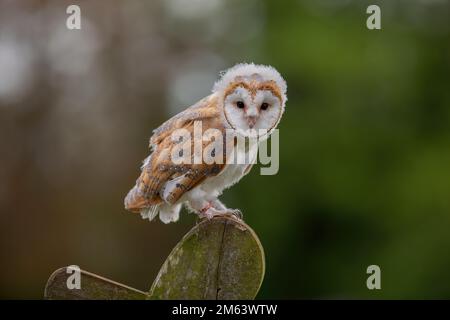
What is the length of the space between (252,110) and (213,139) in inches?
14.3

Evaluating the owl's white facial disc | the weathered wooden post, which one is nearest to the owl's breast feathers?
the owl's white facial disc

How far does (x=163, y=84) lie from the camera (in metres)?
9.36

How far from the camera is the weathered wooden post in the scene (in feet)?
9.95

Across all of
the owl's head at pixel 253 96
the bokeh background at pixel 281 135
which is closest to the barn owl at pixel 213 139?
the owl's head at pixel 253 96

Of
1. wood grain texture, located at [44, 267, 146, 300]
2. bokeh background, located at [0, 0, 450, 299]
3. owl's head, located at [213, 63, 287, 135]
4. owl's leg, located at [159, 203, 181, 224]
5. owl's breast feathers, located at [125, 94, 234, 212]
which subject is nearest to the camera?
wood grain texture, located at [44, 267, 146, 300]

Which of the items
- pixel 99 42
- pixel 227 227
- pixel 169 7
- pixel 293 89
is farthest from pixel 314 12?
pixel 227 227

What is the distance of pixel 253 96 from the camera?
139 inches

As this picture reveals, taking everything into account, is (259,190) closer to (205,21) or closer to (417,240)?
(417,240)

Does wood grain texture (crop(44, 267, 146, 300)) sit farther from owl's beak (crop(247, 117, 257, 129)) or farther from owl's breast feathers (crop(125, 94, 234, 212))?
owl's beak (crop(247, 117, 257, 129))

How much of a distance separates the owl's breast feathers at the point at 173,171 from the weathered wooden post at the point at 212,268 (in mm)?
744

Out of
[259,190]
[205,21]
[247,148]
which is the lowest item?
[259,190]

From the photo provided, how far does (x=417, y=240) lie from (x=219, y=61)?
2.97 metres

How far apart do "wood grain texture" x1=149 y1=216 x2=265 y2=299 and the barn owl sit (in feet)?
2.35

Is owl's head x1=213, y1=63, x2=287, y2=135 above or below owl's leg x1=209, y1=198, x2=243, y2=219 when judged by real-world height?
above
